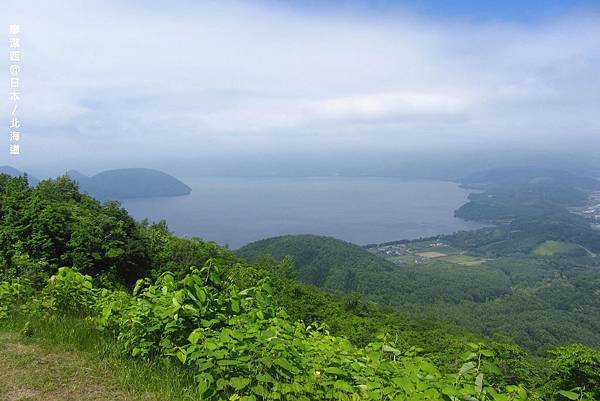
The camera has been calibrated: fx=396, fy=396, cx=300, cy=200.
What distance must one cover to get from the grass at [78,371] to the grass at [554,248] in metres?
177

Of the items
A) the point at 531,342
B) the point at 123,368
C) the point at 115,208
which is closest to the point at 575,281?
the point at 531,342

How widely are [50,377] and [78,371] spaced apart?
25cm

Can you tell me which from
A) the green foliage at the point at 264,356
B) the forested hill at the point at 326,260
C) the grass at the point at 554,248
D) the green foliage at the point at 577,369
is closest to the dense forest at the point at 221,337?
the green foliage at the point at 264,356

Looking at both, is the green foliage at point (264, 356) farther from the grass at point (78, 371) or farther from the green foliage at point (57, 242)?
the green foliage at point (57, 242)

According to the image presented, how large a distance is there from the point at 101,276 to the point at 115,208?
23.6 ft

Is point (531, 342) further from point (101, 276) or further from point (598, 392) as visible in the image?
point (101, 276)

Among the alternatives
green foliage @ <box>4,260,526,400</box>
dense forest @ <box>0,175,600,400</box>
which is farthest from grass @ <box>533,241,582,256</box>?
green foliage @ <box>4,260,526,400</box>

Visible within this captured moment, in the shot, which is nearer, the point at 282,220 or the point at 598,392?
the point at 598,392

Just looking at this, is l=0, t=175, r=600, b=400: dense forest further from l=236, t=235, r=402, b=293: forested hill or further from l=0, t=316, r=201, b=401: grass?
l=236, t=235, r=402, b=293: forested hill

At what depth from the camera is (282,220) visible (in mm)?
195750

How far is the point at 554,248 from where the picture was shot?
158 m

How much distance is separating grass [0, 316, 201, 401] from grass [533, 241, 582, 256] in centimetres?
17724

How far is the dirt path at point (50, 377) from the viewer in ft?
→ 12.4

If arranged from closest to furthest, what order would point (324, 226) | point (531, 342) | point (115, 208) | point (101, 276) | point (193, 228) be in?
1. point (101, 276)
2. point (115, 208)
3. point (531, 342)
4. point (193, 228)
5. point (324, 226)
